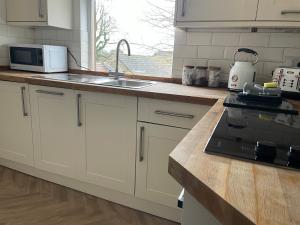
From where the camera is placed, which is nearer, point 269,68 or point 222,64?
point 269,68

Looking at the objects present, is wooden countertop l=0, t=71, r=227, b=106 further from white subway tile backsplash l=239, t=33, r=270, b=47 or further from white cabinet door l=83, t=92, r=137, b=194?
white subway tile backsplash l=239, t=33, r=270, b=47

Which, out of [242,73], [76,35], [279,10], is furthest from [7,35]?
[279,10]

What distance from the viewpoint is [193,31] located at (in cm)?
198

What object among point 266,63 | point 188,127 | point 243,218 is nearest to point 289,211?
point 243,218

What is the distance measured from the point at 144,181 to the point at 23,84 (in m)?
1.22

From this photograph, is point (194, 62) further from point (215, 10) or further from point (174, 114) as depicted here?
point (174, 114)

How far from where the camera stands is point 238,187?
17.4 inches

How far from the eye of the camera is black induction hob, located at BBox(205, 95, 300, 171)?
0.55 metres

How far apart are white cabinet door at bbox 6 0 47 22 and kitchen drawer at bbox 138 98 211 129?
1347mm

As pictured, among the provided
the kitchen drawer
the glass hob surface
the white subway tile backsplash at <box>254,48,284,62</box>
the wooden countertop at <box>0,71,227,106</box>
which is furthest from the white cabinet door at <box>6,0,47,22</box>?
the glass hob surface

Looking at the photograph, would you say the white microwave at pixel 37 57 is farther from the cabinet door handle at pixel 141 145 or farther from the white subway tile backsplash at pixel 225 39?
the white subway tile backsplash at pixel 225 39

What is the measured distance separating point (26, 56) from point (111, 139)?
1.29 m

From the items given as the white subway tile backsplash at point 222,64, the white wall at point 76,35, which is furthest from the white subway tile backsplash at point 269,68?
the white wall at point 76,35

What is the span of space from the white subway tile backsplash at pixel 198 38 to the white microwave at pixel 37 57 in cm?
125
